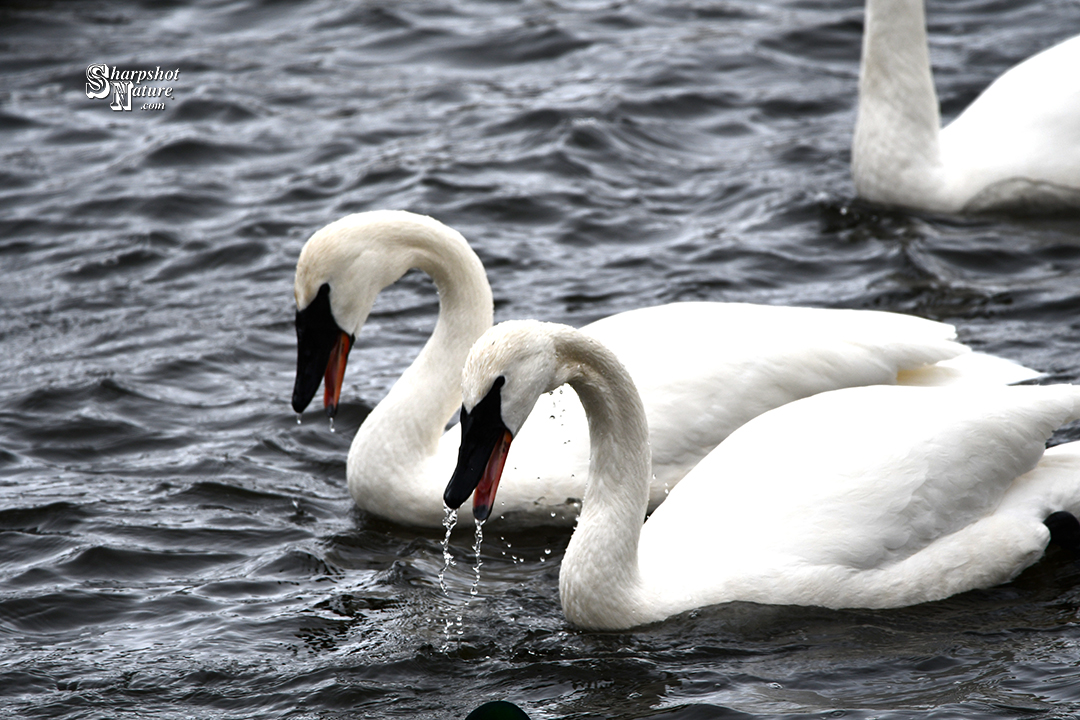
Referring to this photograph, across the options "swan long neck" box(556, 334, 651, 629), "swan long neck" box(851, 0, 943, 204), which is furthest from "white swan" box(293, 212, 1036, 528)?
"swan long neck" box(851, 0, 943, 204)

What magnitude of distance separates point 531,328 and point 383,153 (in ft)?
23.2

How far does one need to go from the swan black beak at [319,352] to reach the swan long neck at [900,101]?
4583 millimetres

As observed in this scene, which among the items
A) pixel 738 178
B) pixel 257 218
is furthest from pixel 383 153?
pixel 738 178

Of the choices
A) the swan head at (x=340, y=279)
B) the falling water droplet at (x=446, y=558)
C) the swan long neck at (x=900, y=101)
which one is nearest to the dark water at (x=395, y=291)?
the falling water droplet at (x=446, y=558)

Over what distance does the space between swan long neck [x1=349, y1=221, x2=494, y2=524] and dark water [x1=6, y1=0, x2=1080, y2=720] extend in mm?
213

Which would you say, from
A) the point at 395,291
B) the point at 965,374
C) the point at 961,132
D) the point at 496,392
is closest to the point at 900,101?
the point at 961,132

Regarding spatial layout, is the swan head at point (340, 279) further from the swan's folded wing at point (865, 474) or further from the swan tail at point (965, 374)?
the swan tail at point (965, 374)

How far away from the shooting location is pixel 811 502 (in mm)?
5797

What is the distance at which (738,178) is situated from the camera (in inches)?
442

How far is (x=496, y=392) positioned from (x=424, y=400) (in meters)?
1.85

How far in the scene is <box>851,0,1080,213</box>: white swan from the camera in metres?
9.66

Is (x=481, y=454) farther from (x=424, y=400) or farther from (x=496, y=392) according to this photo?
(x=424, y=400)

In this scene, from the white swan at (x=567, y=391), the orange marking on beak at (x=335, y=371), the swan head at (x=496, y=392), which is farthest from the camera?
the orange marking on beak at (x=335, y=371)

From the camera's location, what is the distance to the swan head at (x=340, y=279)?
6.80 m
